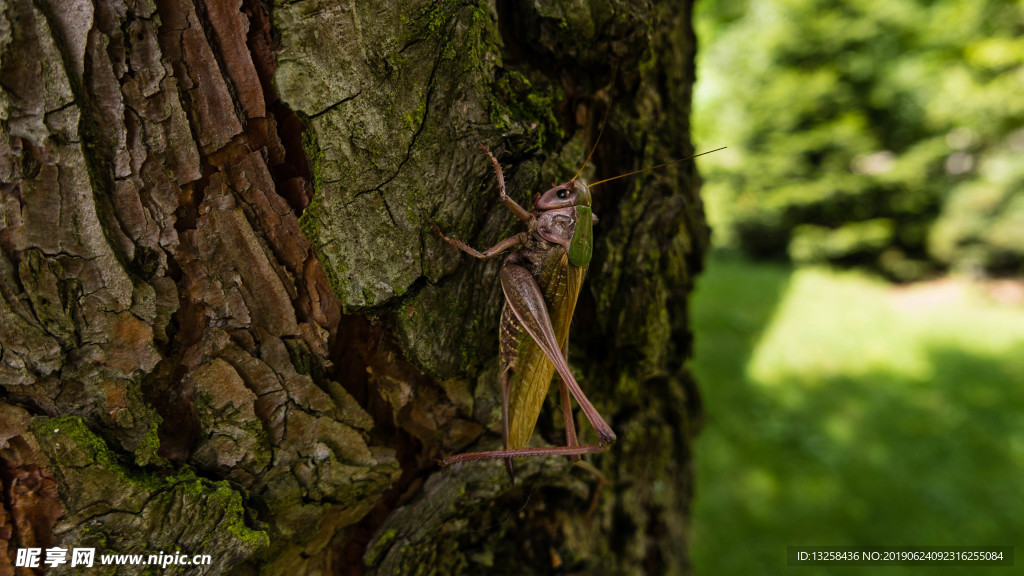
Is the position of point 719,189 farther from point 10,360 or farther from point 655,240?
point 10,360

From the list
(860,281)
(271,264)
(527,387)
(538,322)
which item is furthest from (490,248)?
(860,281)

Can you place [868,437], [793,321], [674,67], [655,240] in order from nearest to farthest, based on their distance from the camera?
1. [655,240]
2. [674,67]
3. [868,437]
4. [793,321]

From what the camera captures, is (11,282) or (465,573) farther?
(465,573)

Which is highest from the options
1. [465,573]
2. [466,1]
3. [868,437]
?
[466,1]

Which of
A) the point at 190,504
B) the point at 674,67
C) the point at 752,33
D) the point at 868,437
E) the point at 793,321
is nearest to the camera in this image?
the point at 190,504

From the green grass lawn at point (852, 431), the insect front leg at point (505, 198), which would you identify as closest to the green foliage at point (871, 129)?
the green grass lawn at point (852, 431)

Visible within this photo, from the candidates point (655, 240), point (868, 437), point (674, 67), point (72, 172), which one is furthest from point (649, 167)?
point (868, 437)

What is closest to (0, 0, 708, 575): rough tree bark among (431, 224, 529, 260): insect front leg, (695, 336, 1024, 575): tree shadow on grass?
(431, 224, 529, 260): insect front leg
